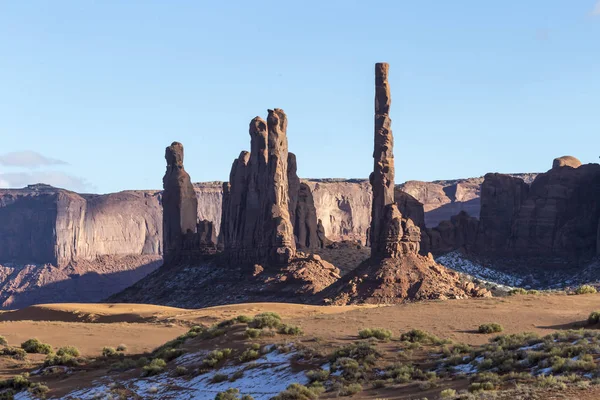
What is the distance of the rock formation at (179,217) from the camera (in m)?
110

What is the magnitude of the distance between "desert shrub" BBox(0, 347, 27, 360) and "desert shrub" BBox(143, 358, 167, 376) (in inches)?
424

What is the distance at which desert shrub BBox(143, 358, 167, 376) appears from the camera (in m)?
34.9

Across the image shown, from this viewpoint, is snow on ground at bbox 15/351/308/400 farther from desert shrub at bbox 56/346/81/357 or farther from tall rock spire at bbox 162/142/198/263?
tall rock spire at bbox 162/142/198/263

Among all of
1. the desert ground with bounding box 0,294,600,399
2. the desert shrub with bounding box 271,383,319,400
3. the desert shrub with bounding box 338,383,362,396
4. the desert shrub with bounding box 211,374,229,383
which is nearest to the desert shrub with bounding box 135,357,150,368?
the desert ground with bounding box 0,294,600,399

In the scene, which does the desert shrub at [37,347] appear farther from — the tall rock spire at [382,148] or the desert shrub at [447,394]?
the tall rock spire at [382,148]

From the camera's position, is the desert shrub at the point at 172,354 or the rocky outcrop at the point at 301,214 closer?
the desert shrub at the point at 172,354

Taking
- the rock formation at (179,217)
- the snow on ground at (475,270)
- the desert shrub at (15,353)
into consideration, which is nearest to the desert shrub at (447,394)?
the desert shrub at (15,353)

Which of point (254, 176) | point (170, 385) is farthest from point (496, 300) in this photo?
point (254, 176)

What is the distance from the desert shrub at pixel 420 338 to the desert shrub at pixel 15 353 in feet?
58.2

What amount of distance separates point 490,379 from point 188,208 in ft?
295

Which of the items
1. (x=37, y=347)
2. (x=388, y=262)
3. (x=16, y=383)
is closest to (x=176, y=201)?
(x=388, y=262)

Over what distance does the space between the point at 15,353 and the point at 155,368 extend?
1220 cm

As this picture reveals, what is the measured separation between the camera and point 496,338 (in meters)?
32.3

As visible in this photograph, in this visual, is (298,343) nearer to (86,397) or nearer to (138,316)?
(86,397)
